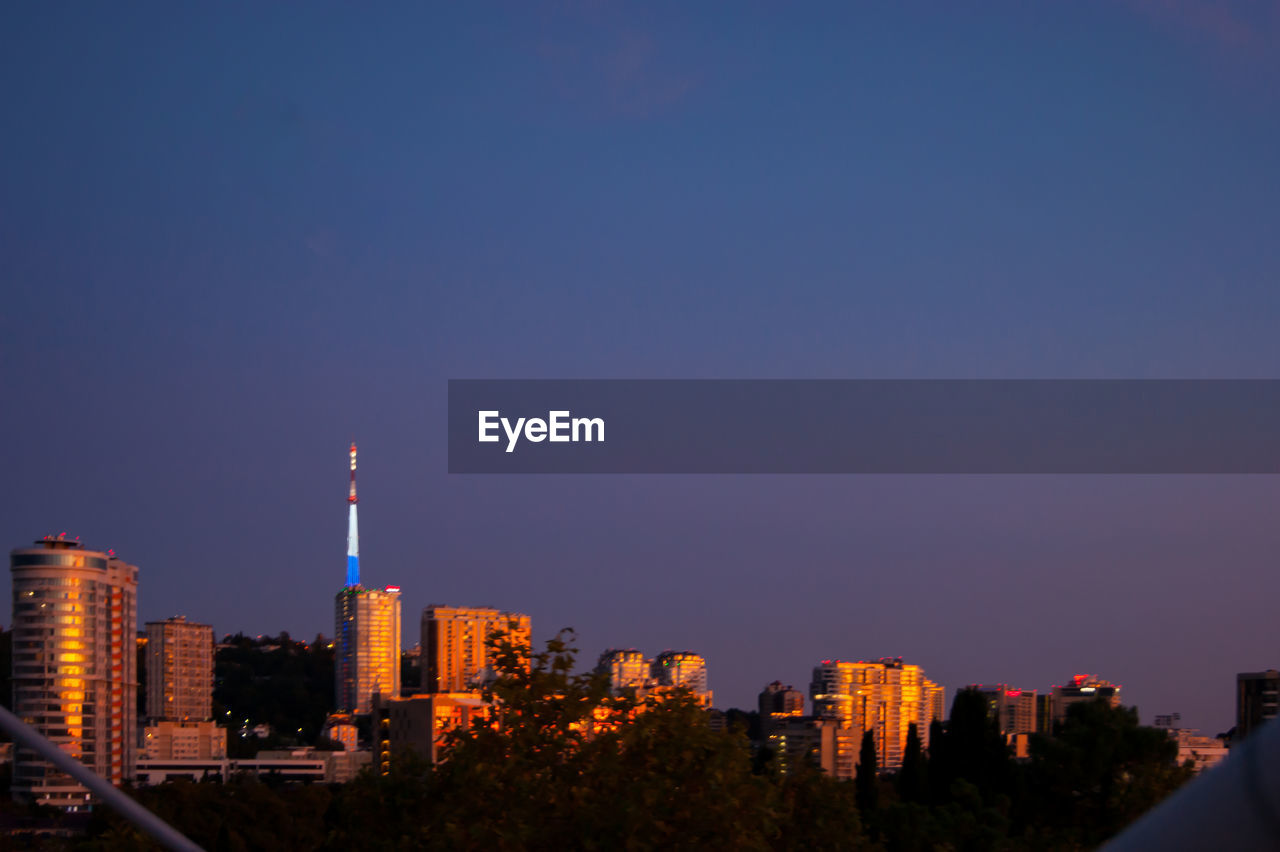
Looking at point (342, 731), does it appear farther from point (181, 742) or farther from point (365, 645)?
point (365, 645)

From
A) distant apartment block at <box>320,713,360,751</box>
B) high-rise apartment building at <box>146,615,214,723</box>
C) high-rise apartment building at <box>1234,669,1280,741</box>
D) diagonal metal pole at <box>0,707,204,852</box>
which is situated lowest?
distant apartment block at <box>320,713,360,751</box>

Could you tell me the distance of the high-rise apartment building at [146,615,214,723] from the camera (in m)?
116

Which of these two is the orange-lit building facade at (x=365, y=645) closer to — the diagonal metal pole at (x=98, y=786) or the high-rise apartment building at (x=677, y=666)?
the high-rise apartment building at (x=677, y=666)

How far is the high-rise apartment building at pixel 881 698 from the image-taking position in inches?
3903

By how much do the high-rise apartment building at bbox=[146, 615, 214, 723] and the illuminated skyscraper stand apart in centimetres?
1485

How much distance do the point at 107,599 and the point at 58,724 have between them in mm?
8811

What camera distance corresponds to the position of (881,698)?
104 metres

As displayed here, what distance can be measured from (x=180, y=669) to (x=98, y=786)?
421 ft

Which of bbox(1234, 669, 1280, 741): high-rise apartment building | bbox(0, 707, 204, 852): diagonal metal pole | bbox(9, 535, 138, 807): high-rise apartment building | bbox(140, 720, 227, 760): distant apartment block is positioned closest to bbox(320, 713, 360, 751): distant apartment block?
bbox(140, 720, 227, 760): distant apartment block

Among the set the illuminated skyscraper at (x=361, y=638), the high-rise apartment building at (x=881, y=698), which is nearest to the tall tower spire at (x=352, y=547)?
the illuminated skyscraper at (x=361, y=638)

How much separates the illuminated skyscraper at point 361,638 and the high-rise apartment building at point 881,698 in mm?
52302

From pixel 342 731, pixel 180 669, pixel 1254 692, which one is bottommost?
pixel 342 731

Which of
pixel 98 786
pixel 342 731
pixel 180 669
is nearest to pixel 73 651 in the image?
pixel 342 731

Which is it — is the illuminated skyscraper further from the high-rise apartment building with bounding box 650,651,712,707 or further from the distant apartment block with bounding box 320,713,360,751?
the high-rise apartment building with bounding box 650,651,712,707
